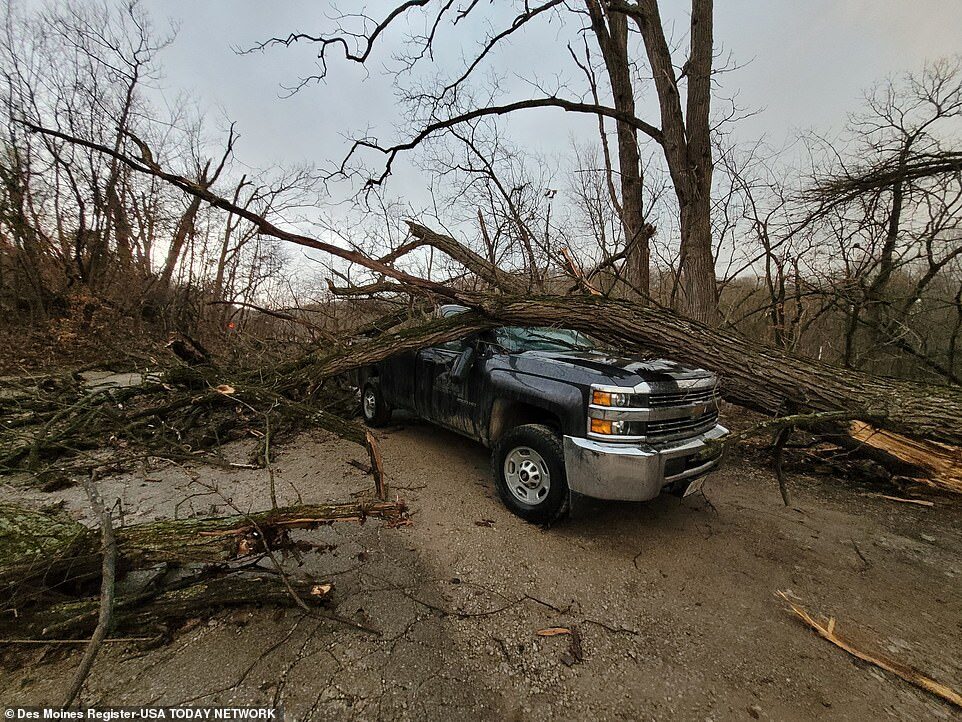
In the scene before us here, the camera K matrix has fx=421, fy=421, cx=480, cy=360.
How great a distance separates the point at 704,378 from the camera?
354 centimetres

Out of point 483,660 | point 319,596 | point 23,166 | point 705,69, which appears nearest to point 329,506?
point 319,596

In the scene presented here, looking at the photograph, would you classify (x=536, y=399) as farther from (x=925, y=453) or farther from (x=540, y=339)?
(x=925, y=453)

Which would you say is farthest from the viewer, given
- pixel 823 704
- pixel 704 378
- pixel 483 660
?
pixel 704 378

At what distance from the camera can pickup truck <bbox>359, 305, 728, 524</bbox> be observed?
3.00 metres

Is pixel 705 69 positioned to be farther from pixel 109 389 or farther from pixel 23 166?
pixel 23 166

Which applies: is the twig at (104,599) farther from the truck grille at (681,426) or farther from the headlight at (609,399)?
the truck grille at (681,426)

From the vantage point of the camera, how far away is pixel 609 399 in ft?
9.98

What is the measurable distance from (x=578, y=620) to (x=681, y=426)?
1661mm

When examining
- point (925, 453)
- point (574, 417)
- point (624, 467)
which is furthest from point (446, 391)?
point (925, 453)

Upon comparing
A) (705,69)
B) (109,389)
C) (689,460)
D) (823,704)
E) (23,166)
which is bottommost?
(823,704)

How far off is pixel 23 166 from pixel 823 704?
18.4 meters

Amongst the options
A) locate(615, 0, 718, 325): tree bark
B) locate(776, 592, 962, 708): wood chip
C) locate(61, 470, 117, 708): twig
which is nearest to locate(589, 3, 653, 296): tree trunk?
locate(615, 0, 718, 325): tree bark

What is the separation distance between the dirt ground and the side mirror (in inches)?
45.7

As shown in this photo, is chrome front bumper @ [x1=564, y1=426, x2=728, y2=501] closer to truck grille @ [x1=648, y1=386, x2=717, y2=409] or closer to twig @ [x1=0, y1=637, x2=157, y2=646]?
truck grille @ [x1=648, y1=386, x2=717, y2=409]
